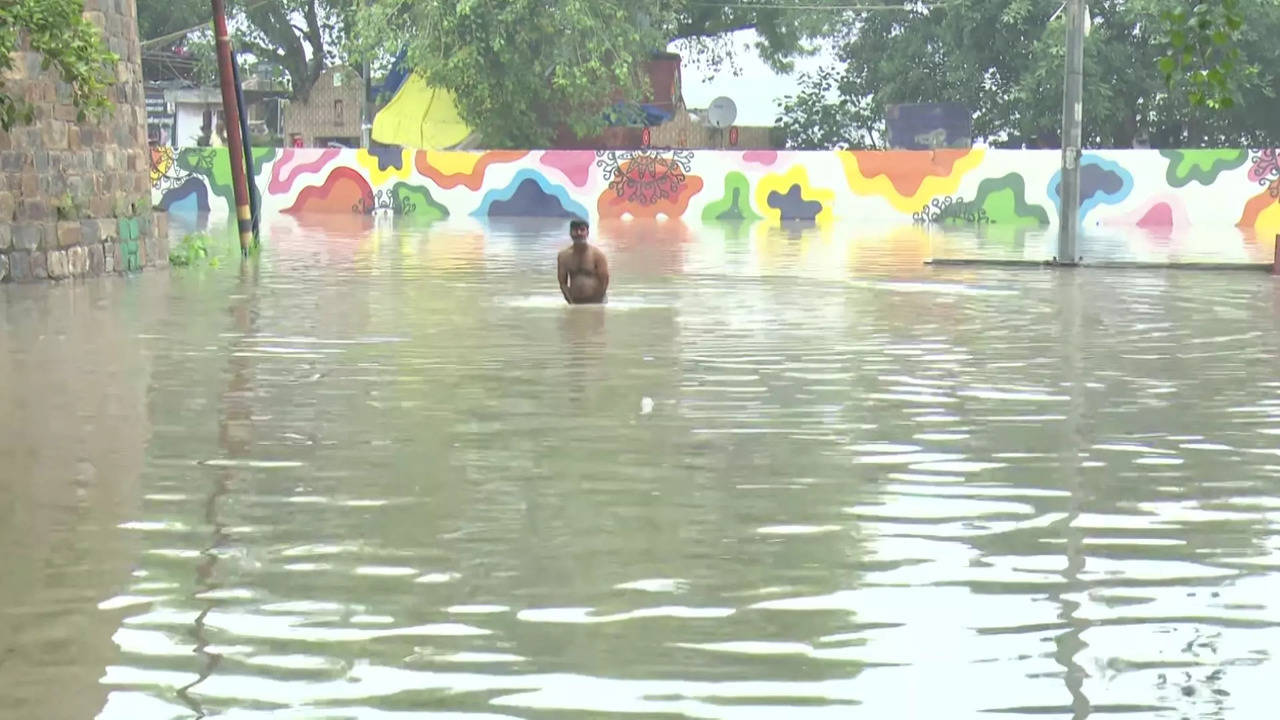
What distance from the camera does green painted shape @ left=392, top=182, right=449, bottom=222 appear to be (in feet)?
168

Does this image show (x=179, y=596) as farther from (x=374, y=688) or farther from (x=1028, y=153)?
(x=1028, y=153)

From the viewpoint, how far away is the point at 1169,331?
1764 cm

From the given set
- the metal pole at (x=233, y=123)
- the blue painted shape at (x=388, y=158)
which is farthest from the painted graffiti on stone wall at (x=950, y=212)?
the metal pole at (x=233, y=123)

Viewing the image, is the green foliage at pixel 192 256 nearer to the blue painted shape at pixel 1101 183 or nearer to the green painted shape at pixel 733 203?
the green painted shape at pixel 733 203

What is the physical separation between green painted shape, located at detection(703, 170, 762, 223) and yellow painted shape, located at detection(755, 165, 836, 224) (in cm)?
24

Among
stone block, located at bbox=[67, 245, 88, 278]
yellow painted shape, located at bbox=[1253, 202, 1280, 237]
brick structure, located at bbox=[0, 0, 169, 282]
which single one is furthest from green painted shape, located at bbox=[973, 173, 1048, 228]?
stone block, located at bbox=[67, 245, 88, 278]

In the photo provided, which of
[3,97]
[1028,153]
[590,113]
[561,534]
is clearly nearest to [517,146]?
[590,113]

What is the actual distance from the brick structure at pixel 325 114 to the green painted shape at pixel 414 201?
13.9m

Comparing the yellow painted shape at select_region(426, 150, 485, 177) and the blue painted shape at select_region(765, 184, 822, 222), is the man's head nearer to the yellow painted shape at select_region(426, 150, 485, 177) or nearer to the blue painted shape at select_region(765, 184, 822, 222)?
the blue painted shape at select_region(765, 184, 822, 222)

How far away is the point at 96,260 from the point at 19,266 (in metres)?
1.82

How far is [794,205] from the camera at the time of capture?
47.9 m

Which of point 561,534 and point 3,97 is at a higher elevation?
point 3,97

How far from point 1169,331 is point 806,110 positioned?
4477 centimetres

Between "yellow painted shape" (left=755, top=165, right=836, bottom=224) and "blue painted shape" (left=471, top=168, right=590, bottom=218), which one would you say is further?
"blue painted shape" (left=471, top=168, right=590, bottom=218)
